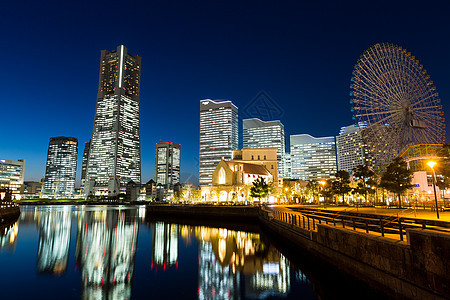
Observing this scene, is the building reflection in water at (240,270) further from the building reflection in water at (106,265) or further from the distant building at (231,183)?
the distant building at (231,183)

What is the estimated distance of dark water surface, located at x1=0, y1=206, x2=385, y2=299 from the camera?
18.2 meters

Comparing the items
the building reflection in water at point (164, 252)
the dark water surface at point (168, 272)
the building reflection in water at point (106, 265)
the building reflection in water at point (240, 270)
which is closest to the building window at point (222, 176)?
the building reflection in water at point (164, 252)

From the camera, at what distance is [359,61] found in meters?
52.6

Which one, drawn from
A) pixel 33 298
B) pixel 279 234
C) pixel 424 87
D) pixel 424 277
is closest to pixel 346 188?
pixel 424 87

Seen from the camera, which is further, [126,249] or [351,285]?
[126,249]

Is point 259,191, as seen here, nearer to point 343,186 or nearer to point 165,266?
point 343,186

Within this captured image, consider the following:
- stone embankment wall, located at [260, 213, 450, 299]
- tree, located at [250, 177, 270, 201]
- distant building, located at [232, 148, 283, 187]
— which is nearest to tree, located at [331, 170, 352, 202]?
tree, located at [250, 177, 270, 201]

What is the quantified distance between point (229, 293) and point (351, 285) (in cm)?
774

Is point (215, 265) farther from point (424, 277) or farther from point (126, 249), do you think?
point (424, 277)

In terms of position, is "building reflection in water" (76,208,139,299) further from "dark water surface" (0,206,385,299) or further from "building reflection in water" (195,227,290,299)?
"building reflection in water" (195,227,290,299)

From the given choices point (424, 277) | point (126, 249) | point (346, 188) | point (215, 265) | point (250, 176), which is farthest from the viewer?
point (250, 176)

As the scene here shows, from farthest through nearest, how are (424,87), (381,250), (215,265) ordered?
1. (424,87)
2. (215,265)
3. (381,250)

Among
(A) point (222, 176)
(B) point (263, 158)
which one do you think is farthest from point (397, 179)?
(B) point (263, 158)

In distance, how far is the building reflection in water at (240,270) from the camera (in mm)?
18469
